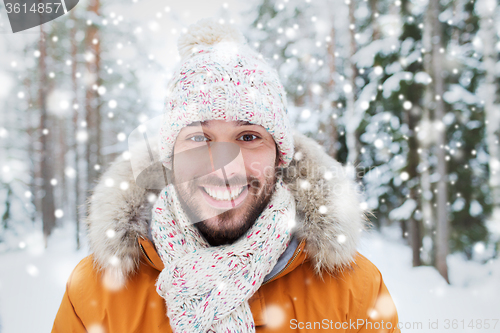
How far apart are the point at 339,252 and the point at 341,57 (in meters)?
6.75

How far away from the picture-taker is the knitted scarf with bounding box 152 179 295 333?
4.42 ft

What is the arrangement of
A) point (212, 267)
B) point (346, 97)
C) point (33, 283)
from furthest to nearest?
point (346, 97), point (33, 283), point (212, 267)

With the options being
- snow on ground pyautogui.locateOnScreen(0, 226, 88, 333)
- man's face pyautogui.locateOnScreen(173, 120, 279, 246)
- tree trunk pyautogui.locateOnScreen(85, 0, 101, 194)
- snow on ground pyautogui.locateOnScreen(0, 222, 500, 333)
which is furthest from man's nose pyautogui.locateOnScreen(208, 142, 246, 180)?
tree trunk pyautogui.locateOnScreen(85, 0, 101, 194)

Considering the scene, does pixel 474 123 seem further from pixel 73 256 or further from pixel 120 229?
pixel 73 256

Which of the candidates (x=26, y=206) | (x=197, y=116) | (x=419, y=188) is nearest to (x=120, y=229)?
(x=197, y=116)

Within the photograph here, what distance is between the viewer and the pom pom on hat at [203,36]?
1.89 metres

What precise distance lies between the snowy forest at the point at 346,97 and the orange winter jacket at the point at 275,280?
2.90m

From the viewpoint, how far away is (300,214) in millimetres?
1686

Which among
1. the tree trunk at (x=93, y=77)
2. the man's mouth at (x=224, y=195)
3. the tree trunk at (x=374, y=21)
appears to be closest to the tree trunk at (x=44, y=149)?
the tree trunk at (x=93, y=77)

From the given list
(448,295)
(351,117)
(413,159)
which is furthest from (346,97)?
(448,295)

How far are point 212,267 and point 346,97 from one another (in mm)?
6162

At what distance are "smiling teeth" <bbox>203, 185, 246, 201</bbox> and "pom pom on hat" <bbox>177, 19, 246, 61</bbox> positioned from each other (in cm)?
106

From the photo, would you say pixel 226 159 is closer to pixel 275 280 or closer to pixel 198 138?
pixel 198 138

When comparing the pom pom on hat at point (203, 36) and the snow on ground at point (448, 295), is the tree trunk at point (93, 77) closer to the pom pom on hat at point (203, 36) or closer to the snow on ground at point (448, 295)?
the pom pom on hat at point (203, 36)
